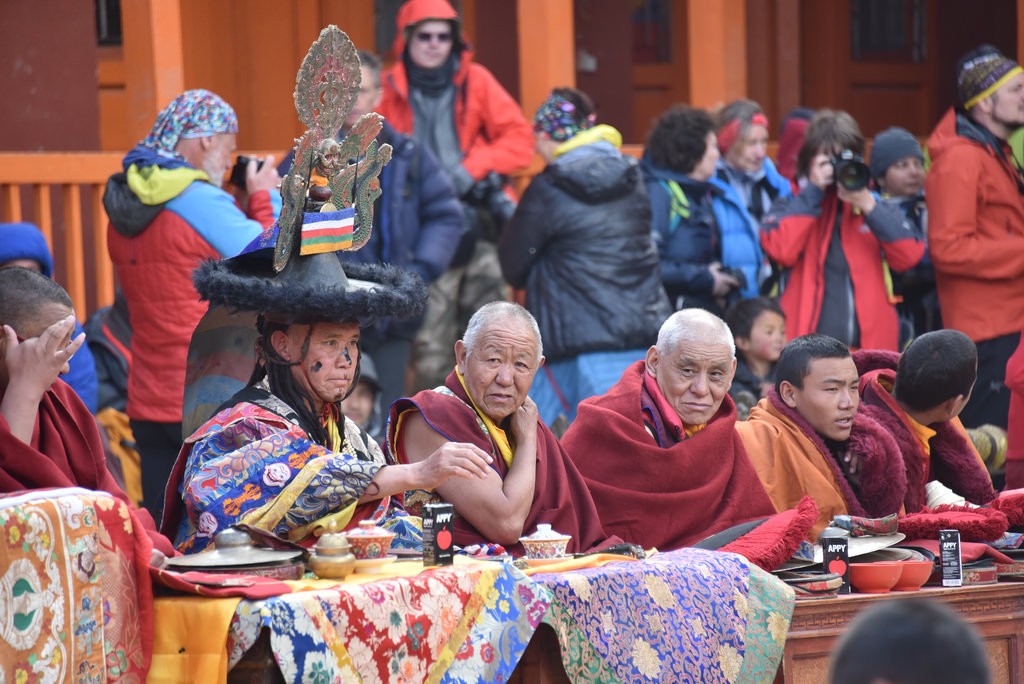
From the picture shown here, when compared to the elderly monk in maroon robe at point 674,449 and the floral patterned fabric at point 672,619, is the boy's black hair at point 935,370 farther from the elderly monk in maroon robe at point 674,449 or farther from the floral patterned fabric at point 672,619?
the floral patterned fabric at point 672,619

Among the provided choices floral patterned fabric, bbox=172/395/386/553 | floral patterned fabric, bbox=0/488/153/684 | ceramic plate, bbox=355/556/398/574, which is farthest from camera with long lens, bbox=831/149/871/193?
floral patterned fabric, bbox=0/488/153/684

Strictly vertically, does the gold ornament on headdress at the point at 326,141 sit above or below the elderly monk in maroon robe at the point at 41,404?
above

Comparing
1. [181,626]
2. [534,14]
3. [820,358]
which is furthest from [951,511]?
[534,14]

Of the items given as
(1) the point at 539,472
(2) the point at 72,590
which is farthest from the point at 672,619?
(2) the point at 72,590

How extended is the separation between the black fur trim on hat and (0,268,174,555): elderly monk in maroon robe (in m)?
0.46

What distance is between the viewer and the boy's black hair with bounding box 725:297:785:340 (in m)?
7.69

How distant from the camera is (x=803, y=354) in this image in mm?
5824

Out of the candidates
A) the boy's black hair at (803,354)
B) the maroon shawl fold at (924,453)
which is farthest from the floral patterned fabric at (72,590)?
the maroon shawl fold at (924,453)

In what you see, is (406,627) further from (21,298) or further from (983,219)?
(983,219)

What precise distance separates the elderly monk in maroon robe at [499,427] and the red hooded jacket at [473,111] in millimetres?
3411

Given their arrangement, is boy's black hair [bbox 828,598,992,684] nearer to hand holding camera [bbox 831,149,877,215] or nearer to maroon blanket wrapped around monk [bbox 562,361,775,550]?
maroon blanket wrapped around monk [bbox 562,361,775,550]

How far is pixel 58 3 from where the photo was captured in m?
8.45

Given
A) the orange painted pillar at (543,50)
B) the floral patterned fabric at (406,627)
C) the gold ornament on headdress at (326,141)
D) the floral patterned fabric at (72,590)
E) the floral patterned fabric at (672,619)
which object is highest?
the orange painted pillar at (543,50)

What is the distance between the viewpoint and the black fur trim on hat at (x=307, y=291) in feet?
15.0
